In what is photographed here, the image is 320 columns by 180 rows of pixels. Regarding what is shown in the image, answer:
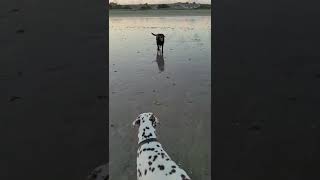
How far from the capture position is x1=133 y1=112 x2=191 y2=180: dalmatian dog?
17.0 ft

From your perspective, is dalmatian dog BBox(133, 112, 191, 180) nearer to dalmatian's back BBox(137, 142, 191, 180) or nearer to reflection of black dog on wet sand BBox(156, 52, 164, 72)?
dalmatian's back BBox(137, 142, 191, 180)

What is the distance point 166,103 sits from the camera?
9.33 meters

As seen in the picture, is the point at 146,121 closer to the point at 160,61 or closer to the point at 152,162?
the point at 152,162

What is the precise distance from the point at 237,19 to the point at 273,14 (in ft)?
4.53

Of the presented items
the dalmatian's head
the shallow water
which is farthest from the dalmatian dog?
the shallow water
